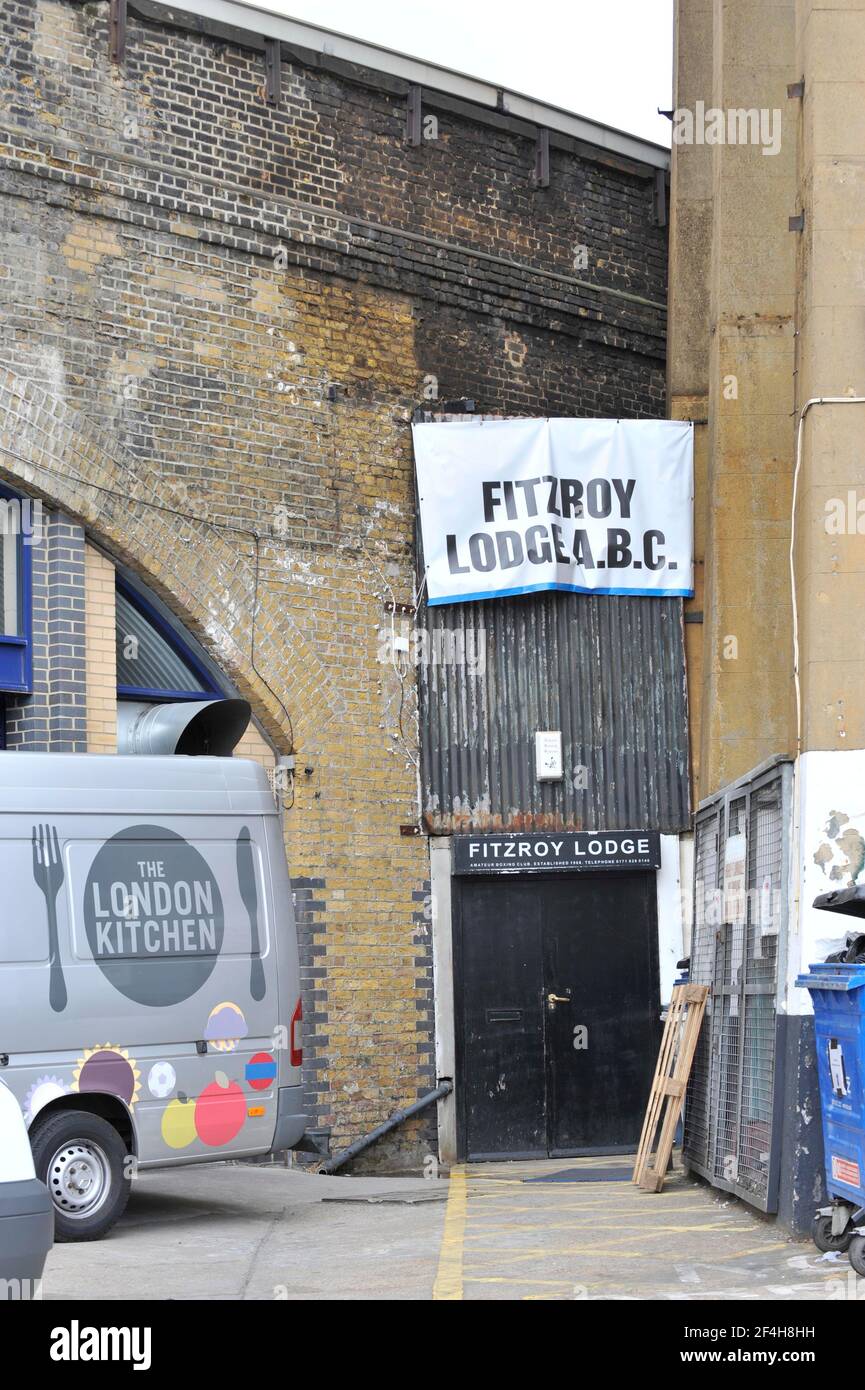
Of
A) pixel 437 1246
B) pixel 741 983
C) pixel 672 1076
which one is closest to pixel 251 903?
pixel 437 1246

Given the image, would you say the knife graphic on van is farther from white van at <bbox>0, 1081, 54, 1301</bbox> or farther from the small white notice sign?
the small white notice sign

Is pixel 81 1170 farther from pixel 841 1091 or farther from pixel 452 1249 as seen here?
pixel 841 1091

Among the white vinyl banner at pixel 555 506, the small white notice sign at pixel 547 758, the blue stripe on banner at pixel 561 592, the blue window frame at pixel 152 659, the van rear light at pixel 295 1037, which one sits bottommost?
the van rear light at pixel 295 1037

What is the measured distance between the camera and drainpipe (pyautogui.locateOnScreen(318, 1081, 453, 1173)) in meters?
14.3

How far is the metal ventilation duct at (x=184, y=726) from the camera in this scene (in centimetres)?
1349

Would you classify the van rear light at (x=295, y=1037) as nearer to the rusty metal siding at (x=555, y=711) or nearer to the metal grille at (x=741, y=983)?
the metal grille at (x=741, y=983)

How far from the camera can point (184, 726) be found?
13.5 meters

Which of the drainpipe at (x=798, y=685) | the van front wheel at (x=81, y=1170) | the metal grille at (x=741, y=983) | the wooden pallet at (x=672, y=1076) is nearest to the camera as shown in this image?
the van front wheel at (x=81, y=1170)

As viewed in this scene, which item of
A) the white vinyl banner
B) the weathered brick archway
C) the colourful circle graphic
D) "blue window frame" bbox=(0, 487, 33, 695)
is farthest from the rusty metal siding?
the colourful circle graphic

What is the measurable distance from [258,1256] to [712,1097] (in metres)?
3.91

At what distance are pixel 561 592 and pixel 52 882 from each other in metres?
7.14

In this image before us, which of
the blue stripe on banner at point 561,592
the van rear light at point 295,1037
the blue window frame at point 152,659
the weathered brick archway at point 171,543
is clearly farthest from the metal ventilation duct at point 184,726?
the van rear light at point 295,1037

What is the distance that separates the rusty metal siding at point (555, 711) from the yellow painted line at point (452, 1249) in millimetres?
3710

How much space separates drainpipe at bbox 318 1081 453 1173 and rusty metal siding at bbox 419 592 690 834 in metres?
2.27
